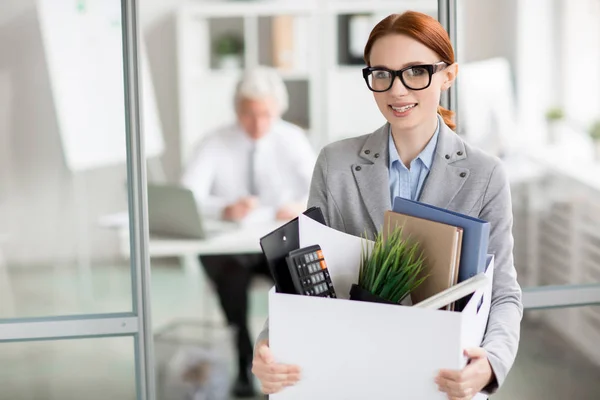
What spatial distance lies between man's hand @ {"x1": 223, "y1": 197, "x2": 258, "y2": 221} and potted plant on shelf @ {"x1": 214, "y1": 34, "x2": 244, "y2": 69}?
1.38 m

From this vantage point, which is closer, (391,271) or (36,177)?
(391,271)

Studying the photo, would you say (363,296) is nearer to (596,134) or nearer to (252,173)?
(596,134)

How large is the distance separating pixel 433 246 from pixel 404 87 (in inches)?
10.8

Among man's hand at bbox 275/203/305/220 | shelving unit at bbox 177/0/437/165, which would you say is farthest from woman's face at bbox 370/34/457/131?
shelving unit at bbox 177/0/437/165

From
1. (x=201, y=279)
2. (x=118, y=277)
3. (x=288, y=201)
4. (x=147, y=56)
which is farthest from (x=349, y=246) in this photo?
(x=147, y=56)

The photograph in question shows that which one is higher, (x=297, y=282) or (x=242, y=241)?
(x=297, y=282)

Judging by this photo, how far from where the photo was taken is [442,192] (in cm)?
139

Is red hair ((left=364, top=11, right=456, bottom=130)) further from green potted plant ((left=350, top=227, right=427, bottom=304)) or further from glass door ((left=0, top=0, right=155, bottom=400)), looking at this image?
glass door ((left=0, top=0, right=155, bottom=400))

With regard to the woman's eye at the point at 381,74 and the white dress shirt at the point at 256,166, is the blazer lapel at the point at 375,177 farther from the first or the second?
the white dress shirt at the point at 256,166

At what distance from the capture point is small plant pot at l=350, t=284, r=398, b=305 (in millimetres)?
1218

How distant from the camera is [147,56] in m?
4.45

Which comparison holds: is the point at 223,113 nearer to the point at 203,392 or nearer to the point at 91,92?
the point at 203,392

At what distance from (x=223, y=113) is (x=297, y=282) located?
3577mm

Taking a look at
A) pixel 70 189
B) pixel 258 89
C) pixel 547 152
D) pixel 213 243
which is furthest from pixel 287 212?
pixel 70 189
